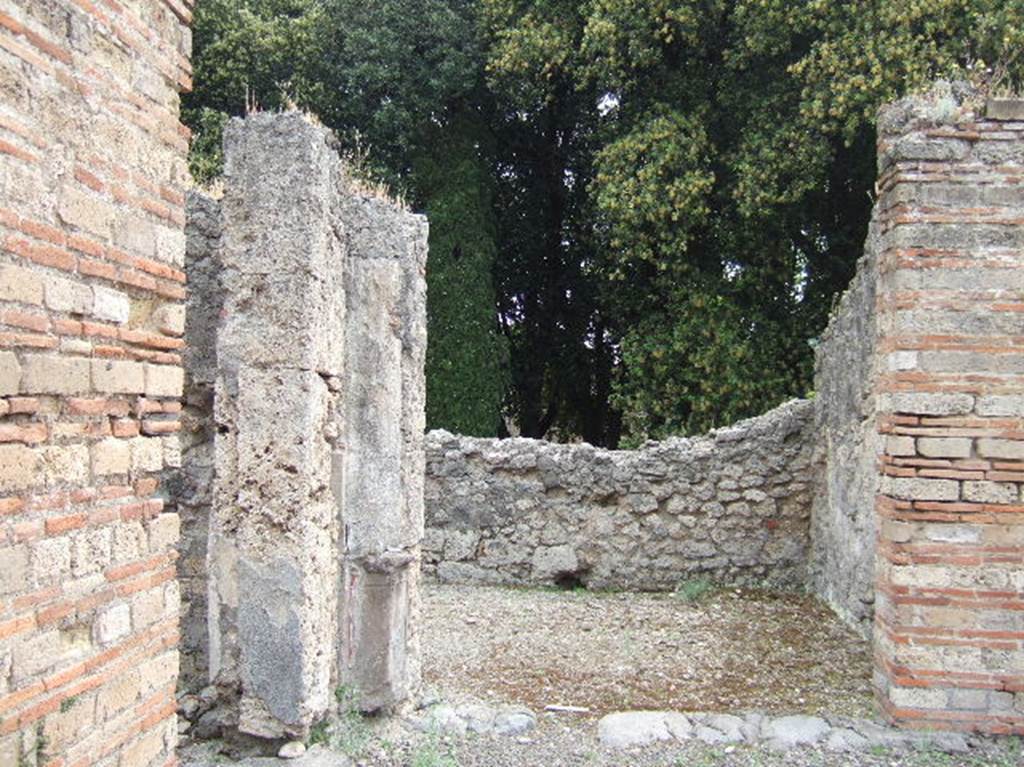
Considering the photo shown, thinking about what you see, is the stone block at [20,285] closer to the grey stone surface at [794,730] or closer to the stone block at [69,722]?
the stone block at [69,722]

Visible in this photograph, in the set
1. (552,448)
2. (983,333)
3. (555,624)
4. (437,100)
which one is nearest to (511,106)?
(437,100)

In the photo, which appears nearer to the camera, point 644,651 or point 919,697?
point 919,697

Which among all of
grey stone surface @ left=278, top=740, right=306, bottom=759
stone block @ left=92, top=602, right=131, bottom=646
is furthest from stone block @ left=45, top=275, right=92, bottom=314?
grey stone surface @ left=278, top=740, right=306, bottom=759

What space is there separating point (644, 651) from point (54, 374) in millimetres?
5494

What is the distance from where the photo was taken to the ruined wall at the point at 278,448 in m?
4.54

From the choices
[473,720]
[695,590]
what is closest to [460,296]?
[695,590]

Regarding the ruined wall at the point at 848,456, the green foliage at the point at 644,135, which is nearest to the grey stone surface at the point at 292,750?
the ruined wall at the point at 848,456

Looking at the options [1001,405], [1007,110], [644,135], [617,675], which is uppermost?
[644,135]

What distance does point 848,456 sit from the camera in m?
7.97

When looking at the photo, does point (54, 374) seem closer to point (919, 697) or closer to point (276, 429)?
point (276, 429)

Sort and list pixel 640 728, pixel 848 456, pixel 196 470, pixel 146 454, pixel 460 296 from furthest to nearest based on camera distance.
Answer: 1. pixel 460 296
2. pixel 848 456
3. pixel 640 728
4. pixel 196 470
5. pixel 146 454

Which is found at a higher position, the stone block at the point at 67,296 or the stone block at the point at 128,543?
the stone block at the point at 67,296

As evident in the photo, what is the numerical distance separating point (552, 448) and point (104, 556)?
712 centimetres

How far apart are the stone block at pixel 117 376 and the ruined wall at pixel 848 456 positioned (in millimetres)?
4616
